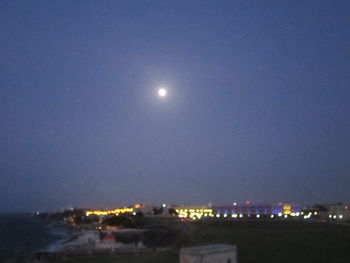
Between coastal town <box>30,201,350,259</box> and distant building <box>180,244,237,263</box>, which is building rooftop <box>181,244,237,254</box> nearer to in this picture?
distant building <box>180,244,237,263</box>

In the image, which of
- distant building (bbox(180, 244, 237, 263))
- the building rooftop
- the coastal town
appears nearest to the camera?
distant building (bbox(180, 244, 237, 263))

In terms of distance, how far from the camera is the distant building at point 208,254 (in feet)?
62.5

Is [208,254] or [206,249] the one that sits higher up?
[206,249]

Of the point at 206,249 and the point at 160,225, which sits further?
the point at 160,225

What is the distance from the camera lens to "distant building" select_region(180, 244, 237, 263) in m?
19.1

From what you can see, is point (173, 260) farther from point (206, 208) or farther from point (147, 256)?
point (206, 208)

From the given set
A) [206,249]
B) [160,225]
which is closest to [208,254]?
[206,249]

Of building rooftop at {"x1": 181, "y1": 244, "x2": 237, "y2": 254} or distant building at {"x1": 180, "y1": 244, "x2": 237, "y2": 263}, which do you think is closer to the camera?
distant building at {"x1": 180, "y1": 244, "x2": 237, "y2": 263}

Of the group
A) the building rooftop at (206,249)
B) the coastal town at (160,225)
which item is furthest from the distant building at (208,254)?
the coastal town at (160,225)

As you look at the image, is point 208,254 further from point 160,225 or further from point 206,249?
point 160,225

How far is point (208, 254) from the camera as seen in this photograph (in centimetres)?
1914

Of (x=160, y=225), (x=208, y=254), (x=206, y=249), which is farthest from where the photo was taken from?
(x=160, y=225)

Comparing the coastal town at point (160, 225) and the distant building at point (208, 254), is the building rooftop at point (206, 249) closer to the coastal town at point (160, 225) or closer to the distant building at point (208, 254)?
the distant building at point (208, 254)

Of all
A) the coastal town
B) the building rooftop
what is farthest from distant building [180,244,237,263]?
the coastal town
